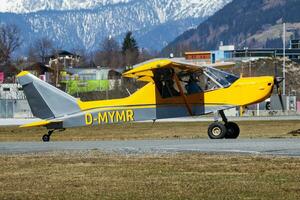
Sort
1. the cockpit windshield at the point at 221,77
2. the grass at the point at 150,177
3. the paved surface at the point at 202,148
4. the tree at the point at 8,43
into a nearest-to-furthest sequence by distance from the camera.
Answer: the grass at the point at 150,177 < the paved surface at the point at 202,148 < the cockpit windshield at the point at 221,77 < the tree at the point at 8,43

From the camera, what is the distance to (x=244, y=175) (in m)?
15.2

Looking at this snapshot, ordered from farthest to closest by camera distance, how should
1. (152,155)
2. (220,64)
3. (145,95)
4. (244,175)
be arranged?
(220,64) < (145,95) < (152,155) < (244,175)

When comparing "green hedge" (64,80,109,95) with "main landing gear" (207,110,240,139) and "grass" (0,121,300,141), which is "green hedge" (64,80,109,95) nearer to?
"grass" (0,121,300,141)

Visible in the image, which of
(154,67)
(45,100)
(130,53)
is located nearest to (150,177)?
(154,67)

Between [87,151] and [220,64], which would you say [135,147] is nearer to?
[87,151]

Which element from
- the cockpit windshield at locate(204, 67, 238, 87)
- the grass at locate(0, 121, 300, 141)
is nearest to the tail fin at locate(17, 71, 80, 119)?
the cockpit windshield at locate(204, 67, 238, 87)

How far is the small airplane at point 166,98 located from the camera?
2720 cm

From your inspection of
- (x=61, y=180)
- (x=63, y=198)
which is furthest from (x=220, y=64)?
(x=63, y=198)

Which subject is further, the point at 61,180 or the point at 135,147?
Result: the point at 135,147

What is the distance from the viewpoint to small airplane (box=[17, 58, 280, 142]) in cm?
2720

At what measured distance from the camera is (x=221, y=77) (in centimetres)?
2766

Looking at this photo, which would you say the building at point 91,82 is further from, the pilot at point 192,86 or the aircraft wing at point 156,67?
the aircraft wing at point 156,67

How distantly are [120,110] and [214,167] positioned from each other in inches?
497

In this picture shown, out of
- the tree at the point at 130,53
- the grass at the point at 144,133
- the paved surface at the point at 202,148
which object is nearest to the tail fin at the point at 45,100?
the paved surface at the point at 202,148
